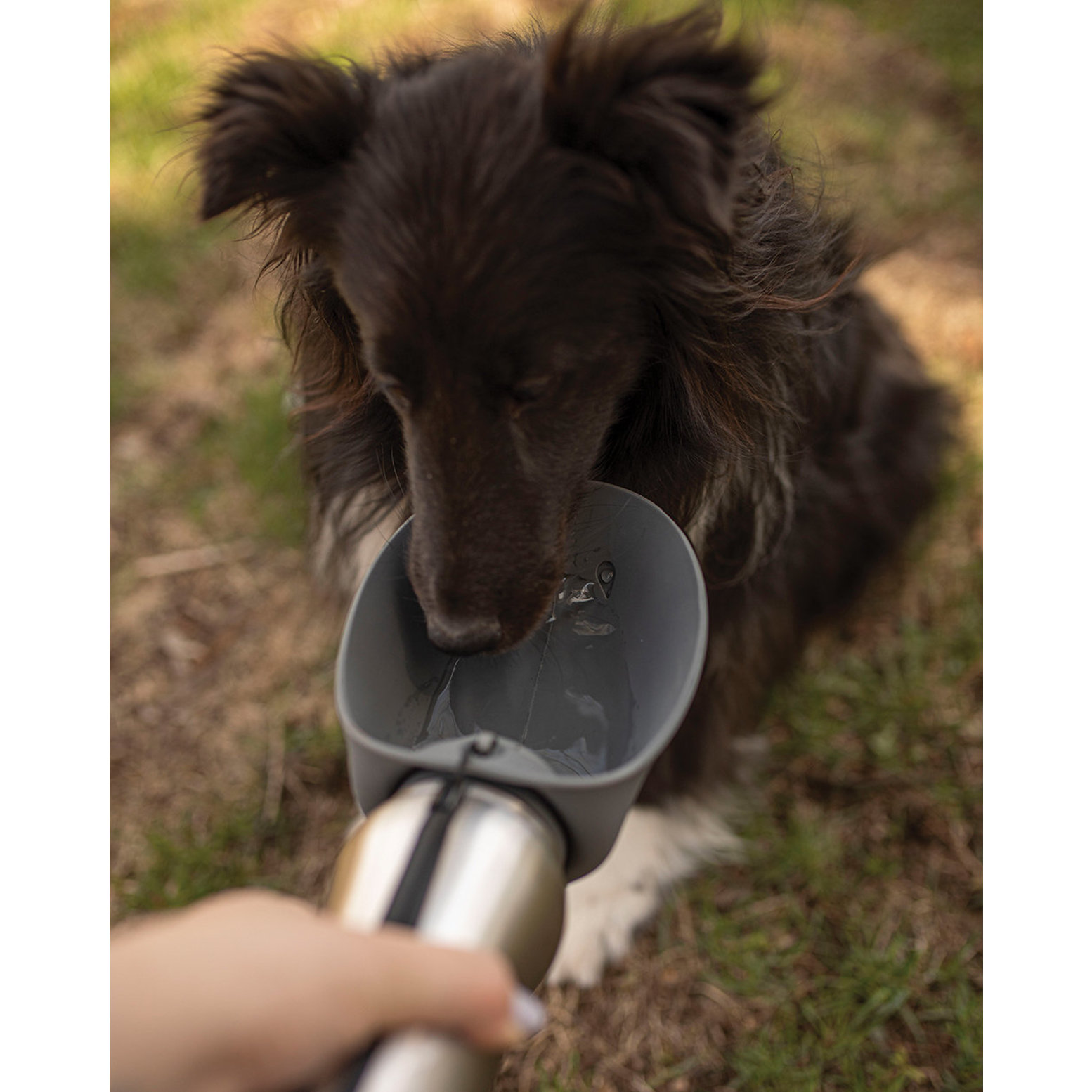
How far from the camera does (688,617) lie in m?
1.58

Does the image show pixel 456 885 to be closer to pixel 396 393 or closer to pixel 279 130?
pixel 396 393

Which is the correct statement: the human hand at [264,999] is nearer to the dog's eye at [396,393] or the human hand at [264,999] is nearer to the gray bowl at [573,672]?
the gray bowl at [573,672]

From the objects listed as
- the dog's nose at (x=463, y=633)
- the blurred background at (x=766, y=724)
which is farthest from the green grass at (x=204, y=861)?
the dog's nose at (x=463, y=633)

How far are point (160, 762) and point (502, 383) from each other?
2.18 meters

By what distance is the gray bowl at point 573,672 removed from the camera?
55.4 inches

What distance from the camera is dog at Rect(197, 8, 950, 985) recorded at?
153 cm

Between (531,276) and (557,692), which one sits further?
(557,692)

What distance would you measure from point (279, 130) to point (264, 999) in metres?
1.47

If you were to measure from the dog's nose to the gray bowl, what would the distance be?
8 centimetres

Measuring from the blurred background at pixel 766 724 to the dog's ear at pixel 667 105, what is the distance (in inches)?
9.8

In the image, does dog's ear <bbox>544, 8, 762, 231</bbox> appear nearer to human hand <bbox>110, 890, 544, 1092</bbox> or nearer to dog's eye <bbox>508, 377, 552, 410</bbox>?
dog's eye <bbox>508, 377, 552, 410</bbox>

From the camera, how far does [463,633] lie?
1.70 metres

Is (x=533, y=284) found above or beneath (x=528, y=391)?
above

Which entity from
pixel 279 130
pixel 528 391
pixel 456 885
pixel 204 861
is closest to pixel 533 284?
pixel 528 391
